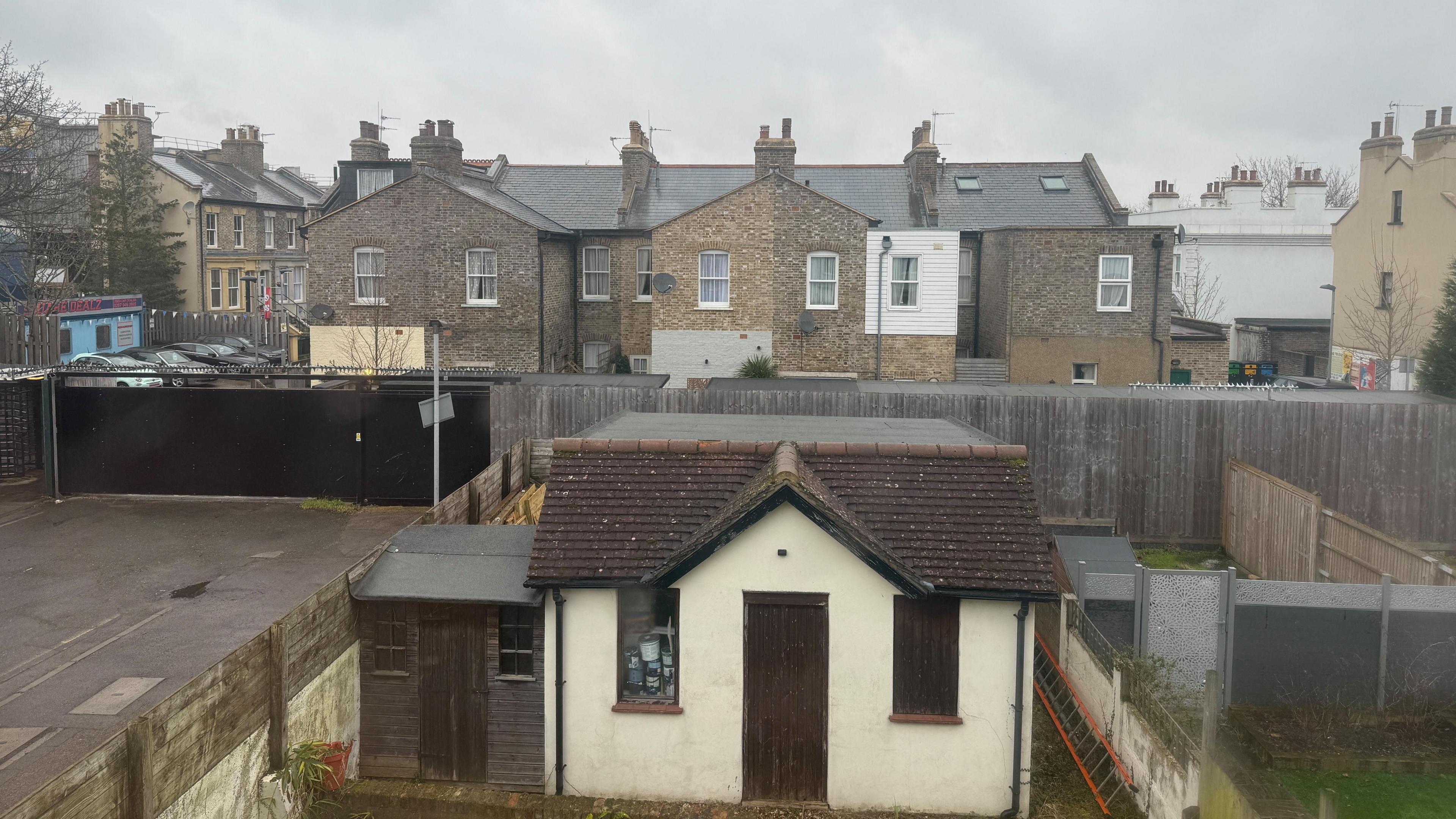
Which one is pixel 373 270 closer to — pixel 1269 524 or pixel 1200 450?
pixel 1200 450

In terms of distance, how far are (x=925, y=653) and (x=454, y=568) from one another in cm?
483

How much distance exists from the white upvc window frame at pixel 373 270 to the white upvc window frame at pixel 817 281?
39.7 feet

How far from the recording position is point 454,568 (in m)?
10.3

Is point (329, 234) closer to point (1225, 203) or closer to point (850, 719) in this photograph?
point (850, 719)

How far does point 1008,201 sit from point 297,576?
25.2 m

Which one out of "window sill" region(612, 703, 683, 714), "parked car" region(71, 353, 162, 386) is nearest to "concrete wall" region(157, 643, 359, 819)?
"window sill" region(612, 703, 683, 714)

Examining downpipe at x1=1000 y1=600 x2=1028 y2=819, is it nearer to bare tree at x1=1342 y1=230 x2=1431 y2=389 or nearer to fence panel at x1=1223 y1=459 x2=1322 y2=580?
fence panel at x1=1223 y1=459 x2=1322 y2=580

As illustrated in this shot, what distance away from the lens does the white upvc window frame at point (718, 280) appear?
Result: 25578 millimetres

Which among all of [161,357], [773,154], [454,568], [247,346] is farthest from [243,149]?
[454,568]

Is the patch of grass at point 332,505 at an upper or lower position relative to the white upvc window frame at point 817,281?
lower

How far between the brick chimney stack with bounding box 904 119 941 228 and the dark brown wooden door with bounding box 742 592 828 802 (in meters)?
23.5

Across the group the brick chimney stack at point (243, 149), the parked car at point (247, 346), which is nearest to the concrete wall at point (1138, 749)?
the parked car at point (247, 346)

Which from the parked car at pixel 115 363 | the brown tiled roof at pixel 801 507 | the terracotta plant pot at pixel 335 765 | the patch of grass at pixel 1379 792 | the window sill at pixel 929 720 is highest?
the parked car at pixel 115 363

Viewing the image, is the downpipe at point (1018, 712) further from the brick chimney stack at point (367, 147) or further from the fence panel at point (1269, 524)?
the brick chimney stack at point (367, 147)
